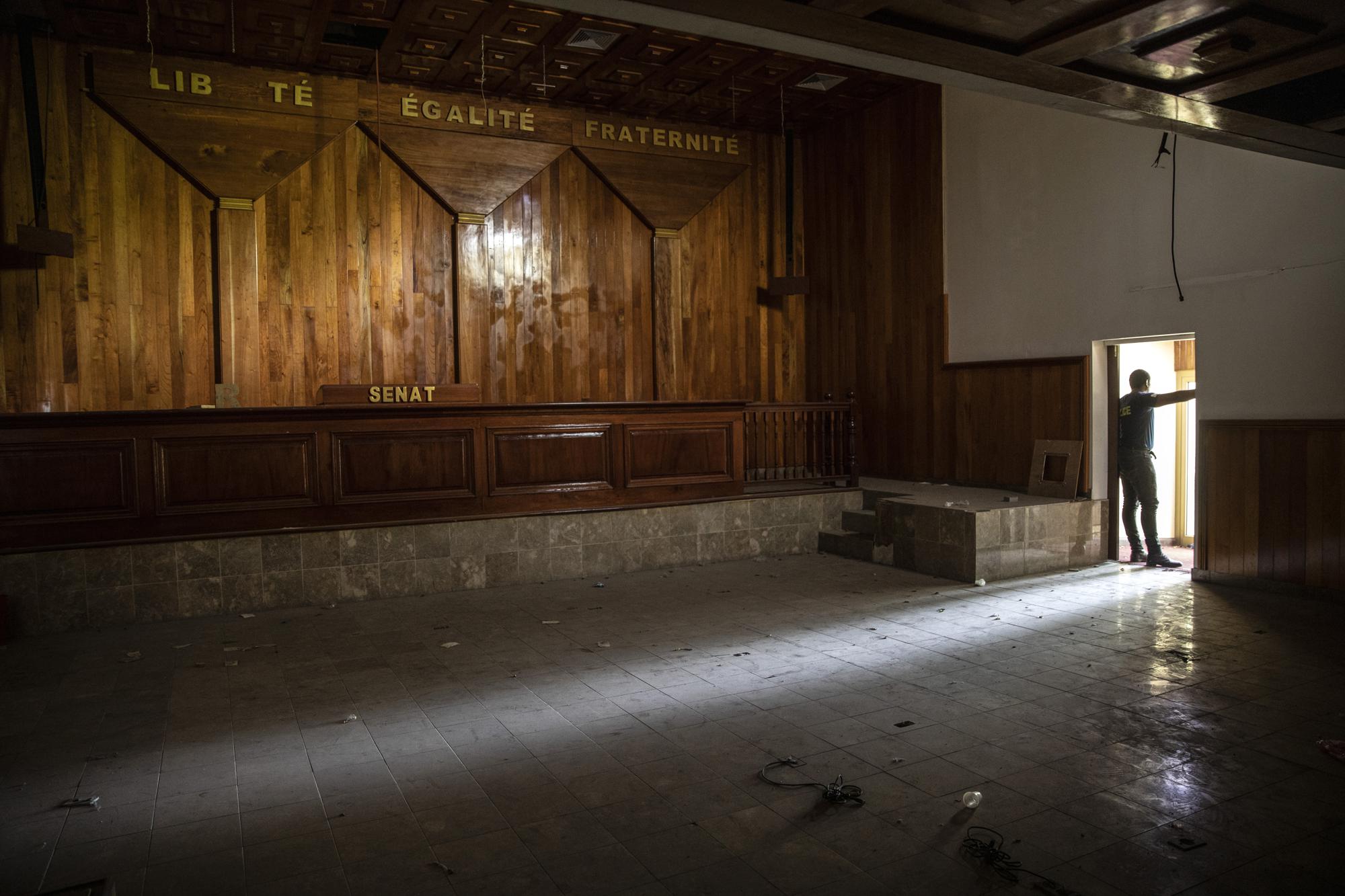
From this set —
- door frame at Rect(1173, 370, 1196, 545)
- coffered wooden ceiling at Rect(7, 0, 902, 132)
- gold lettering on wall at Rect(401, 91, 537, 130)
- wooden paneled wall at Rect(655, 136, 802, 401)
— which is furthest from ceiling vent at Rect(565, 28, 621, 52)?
door frame at Rect(1173, 370, 1196, 545)

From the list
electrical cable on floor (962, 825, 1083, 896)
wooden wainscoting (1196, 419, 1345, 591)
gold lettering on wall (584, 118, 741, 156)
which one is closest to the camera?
electrical cable on floor (962, 825, 1083, 896)

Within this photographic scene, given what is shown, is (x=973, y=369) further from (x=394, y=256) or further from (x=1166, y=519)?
(x=394, y=256)

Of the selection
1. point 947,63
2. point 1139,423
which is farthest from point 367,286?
point 1139,423

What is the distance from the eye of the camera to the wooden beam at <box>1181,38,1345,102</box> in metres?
3.21

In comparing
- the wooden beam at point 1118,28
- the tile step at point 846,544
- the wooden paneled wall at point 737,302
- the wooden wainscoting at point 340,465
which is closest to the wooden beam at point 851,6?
the wooden beam at point 1118,28

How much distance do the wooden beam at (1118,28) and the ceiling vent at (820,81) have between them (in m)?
6.04

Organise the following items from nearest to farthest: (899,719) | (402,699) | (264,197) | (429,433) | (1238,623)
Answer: (899,719), (402,699), (1238,623), (429,433), (264,197)

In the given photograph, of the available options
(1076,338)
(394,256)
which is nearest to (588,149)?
(394,256)

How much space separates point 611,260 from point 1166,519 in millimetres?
6280

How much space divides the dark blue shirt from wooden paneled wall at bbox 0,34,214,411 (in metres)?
8.07

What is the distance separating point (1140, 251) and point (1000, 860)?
Result: 577cm

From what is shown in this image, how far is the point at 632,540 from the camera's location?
24.2ft

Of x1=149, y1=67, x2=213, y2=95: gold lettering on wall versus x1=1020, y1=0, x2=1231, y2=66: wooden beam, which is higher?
x1=149, y1=67, x2=213, y2=95: gold lettering on wall

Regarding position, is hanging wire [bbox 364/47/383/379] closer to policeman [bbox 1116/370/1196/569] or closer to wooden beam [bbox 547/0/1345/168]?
wooden beam [bbox 547/0/1345/168]
